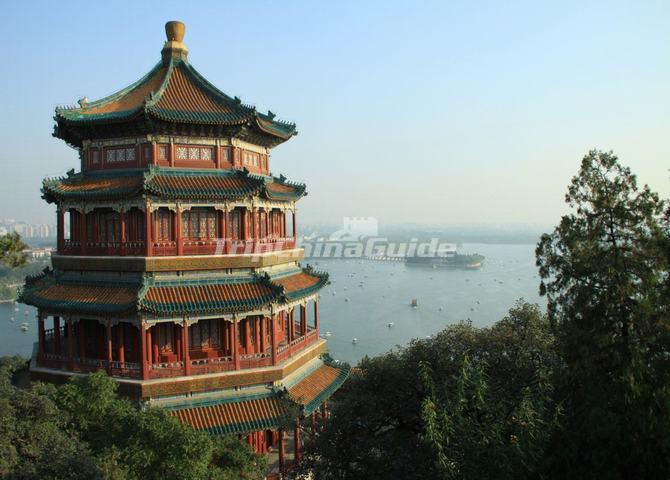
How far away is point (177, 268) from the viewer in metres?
16.3

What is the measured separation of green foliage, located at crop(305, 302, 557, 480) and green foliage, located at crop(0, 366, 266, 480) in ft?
10.1

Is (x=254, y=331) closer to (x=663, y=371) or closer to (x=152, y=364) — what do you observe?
(x=152, y=364)

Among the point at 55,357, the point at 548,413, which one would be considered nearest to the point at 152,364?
the point at 55,357

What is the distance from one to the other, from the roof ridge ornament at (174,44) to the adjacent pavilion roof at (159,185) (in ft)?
15.6

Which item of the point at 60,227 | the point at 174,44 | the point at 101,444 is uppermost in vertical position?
the point at 174,44

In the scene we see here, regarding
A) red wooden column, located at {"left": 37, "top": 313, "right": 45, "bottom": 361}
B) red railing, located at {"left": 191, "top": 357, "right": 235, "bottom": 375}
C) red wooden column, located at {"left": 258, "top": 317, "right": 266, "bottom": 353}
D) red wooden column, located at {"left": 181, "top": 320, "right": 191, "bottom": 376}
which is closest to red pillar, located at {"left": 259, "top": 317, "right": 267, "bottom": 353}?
red wooden column, located at {"left": 258, "top": 317, "right": 266, "bottom": 353}

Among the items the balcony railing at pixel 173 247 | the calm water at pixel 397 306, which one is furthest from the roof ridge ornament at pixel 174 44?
the calm water at pixel 397 306

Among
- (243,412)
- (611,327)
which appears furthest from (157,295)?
(611,327)

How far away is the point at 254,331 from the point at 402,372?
5155 mm

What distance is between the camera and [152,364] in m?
15.9

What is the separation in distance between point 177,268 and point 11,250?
5918mm

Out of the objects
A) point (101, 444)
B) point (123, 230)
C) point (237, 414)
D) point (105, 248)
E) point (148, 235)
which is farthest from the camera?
point (105, 248)

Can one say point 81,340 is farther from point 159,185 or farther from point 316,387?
point 316,387

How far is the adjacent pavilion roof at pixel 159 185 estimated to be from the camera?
16.3 meters
